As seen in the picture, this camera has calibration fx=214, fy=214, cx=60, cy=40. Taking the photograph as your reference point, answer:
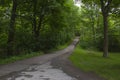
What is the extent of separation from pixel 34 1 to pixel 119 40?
23.9 metres

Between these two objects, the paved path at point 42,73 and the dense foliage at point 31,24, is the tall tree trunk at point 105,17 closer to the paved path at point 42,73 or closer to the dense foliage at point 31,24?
the dense foliage at point 31,24

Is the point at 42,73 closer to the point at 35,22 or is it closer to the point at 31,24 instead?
the point at 35,22

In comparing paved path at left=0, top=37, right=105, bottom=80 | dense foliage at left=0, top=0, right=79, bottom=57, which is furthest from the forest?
paved path at left=0, top=37, right=105, bottom=80

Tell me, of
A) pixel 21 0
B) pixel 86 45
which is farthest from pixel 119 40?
pixel 21 0

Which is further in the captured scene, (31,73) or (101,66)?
(101,66)

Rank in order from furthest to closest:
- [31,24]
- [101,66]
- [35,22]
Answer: [31,24] → [35,22] → [101,66]

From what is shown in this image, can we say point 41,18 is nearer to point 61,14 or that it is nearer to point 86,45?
point 61,14

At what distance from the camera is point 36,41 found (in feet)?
109

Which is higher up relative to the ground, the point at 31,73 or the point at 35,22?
the point at 35,22

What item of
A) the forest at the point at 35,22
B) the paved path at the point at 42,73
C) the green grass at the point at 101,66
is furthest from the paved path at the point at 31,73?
the forest at the point at 35,22

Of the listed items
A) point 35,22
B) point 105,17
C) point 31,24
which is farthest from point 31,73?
point 31,24

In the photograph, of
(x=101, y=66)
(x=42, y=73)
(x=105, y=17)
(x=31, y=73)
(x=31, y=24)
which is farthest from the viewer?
(x=31, y=24)

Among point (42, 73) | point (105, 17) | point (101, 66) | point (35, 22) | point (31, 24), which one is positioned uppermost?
point (105, 17)

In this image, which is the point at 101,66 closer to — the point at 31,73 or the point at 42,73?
the point at 42,73
